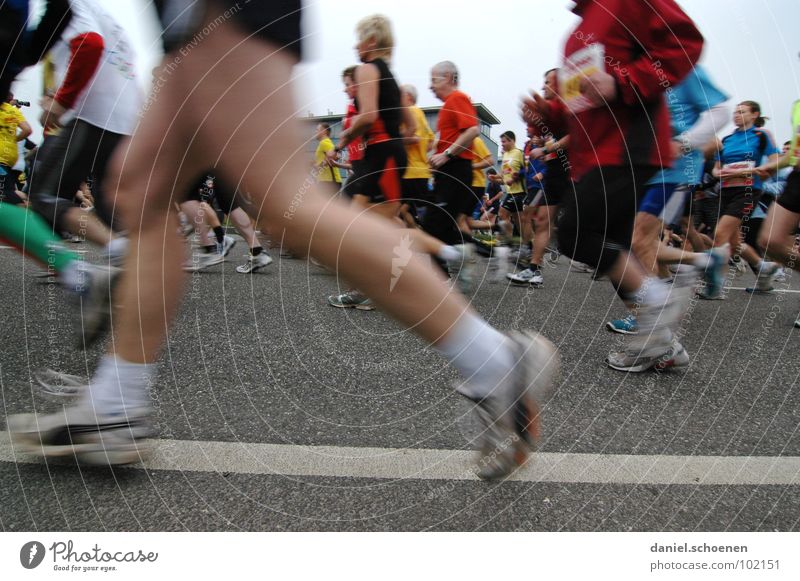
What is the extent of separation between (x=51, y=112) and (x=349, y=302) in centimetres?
175

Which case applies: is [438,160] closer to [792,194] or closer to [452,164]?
[452,164]

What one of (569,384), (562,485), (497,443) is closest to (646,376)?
(569,384)

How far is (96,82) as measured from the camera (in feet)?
7.01

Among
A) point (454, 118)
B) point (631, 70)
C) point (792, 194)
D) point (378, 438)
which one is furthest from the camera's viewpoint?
point (454, 118)

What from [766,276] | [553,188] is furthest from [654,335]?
[766,276]

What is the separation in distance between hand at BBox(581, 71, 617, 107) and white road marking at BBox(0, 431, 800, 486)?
44.0 inches

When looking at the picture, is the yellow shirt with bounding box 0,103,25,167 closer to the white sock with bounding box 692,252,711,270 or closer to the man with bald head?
the man with bald head

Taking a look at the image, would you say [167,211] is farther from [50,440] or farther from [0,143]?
[0,143]

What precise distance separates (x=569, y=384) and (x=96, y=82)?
2.22 m

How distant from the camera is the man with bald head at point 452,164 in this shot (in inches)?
101

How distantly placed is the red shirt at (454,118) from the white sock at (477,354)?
197 cm

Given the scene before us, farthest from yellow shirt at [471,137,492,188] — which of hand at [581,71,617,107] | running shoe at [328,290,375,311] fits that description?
hand at [581,71,617,107]

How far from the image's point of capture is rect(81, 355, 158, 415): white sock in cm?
111

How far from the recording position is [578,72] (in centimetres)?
171
